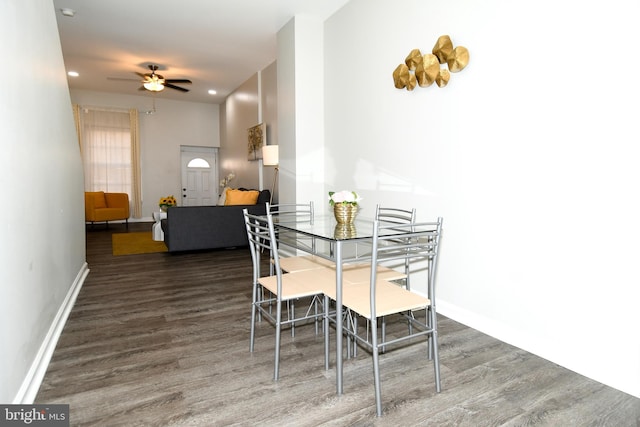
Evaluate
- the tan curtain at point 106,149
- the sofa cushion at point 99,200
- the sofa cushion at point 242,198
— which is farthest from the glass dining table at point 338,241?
the tan curtain at point 106,149

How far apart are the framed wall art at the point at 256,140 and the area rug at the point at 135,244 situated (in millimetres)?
2300

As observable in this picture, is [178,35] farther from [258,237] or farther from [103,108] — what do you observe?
[103,108]

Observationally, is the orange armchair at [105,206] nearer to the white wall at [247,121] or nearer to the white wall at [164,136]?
the white wall at [164,136]

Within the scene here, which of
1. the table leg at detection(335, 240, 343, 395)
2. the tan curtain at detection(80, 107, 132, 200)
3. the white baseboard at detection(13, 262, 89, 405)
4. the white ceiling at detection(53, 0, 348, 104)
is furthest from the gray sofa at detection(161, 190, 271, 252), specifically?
the tan curtain at detection(80, 107, 132, 200)

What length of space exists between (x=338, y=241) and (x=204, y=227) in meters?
3.93

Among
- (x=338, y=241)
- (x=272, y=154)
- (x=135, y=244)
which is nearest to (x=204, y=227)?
(x=272, y=154)

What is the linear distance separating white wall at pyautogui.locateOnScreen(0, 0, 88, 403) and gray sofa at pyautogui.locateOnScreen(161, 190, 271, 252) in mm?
2052

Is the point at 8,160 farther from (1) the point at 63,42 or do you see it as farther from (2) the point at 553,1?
(1) the point at 63,42

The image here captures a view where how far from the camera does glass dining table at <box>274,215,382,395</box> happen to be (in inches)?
72.4

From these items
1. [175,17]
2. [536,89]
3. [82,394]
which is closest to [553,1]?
[536,89]

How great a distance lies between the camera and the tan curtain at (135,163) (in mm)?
8969

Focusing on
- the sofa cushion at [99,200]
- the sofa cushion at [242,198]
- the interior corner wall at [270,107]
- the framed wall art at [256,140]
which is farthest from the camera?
the sofa cushion at [99,200]

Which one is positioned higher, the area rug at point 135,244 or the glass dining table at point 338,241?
the glass dining table at point 338,241

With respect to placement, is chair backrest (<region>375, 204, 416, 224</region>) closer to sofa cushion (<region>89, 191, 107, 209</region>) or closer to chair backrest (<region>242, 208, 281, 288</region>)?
chair backrest (<region>242, 208, 281, 288</region>)
